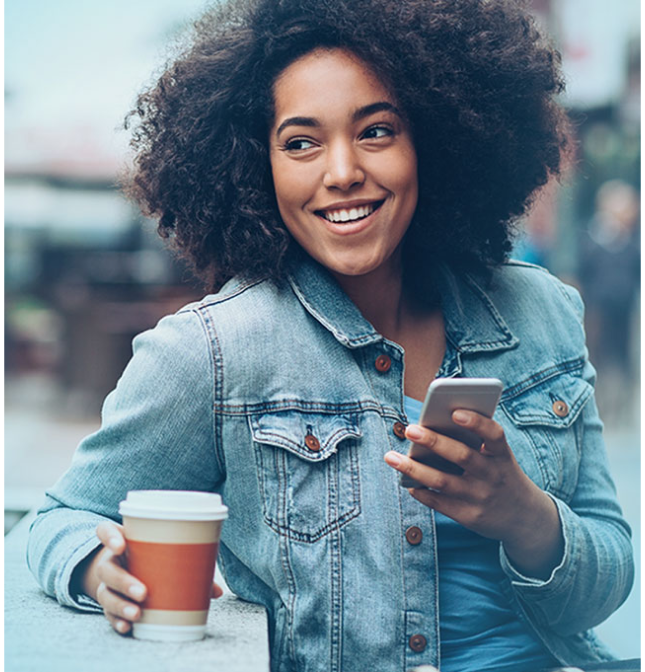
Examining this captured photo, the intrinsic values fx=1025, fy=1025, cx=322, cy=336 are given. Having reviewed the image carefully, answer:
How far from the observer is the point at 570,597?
1.80 meters

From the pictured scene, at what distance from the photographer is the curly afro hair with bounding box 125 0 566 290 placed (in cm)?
184

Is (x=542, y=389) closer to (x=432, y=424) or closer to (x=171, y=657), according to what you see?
(x=432, y=424)

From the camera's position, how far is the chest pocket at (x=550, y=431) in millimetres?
1859

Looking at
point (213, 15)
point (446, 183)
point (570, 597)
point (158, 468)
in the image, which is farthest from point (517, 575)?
point (213, 15)

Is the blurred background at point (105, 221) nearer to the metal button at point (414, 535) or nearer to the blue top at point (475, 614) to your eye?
the blue top at point (475, 614)

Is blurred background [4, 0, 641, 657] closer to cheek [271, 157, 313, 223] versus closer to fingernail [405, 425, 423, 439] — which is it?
cheek [271, 157, 313, 223]

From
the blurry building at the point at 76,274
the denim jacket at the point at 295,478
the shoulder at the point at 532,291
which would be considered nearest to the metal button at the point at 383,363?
the denim jacket at the point at 295,478

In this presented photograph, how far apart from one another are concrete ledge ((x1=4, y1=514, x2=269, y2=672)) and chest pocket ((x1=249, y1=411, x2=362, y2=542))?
6.5 inches

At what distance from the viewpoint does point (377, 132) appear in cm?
181

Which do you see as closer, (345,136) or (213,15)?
(345,136)

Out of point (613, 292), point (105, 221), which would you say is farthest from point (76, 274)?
point (613, 292)

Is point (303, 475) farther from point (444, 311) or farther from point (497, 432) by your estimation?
point (444, 311)

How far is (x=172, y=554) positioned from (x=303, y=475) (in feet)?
1.21

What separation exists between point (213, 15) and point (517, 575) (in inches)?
47.3
